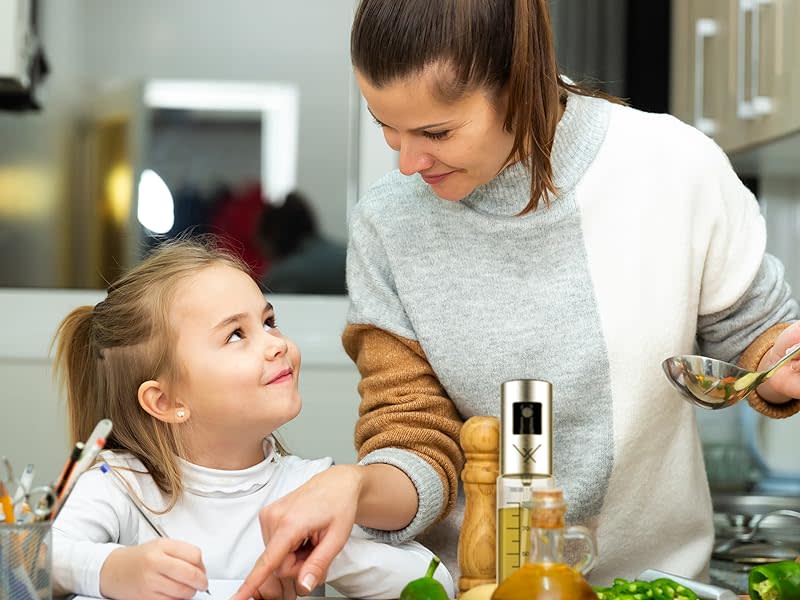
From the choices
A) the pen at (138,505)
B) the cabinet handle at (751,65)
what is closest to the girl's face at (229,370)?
the pen at (138,505)

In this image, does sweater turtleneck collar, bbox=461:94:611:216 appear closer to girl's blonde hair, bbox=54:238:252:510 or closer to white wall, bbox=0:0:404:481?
girl's blonde hair, bbox=54:238:252:510

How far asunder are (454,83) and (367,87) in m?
0.10

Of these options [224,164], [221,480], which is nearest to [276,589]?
[221,480]

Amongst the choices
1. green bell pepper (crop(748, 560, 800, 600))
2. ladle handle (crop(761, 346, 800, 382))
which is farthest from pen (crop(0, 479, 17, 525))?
ladle handle (crop(761, 346, 800, 382))

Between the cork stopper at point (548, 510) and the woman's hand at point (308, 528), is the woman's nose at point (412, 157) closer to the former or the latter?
the woman's hand at point (308, 528)

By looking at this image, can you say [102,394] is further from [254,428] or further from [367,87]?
[367,87]

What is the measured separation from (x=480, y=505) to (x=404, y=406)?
0.30 meters

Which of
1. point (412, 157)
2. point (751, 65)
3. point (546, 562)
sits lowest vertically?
point (546, 562)

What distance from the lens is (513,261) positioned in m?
1.43

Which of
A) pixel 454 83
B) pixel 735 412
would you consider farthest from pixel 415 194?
pixel 735 412

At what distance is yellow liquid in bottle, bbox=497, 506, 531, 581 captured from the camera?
3.30 feet

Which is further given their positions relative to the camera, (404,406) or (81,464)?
(404,406)

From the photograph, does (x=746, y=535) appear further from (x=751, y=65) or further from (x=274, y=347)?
(x=274, y=347)

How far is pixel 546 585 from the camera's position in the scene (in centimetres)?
83
